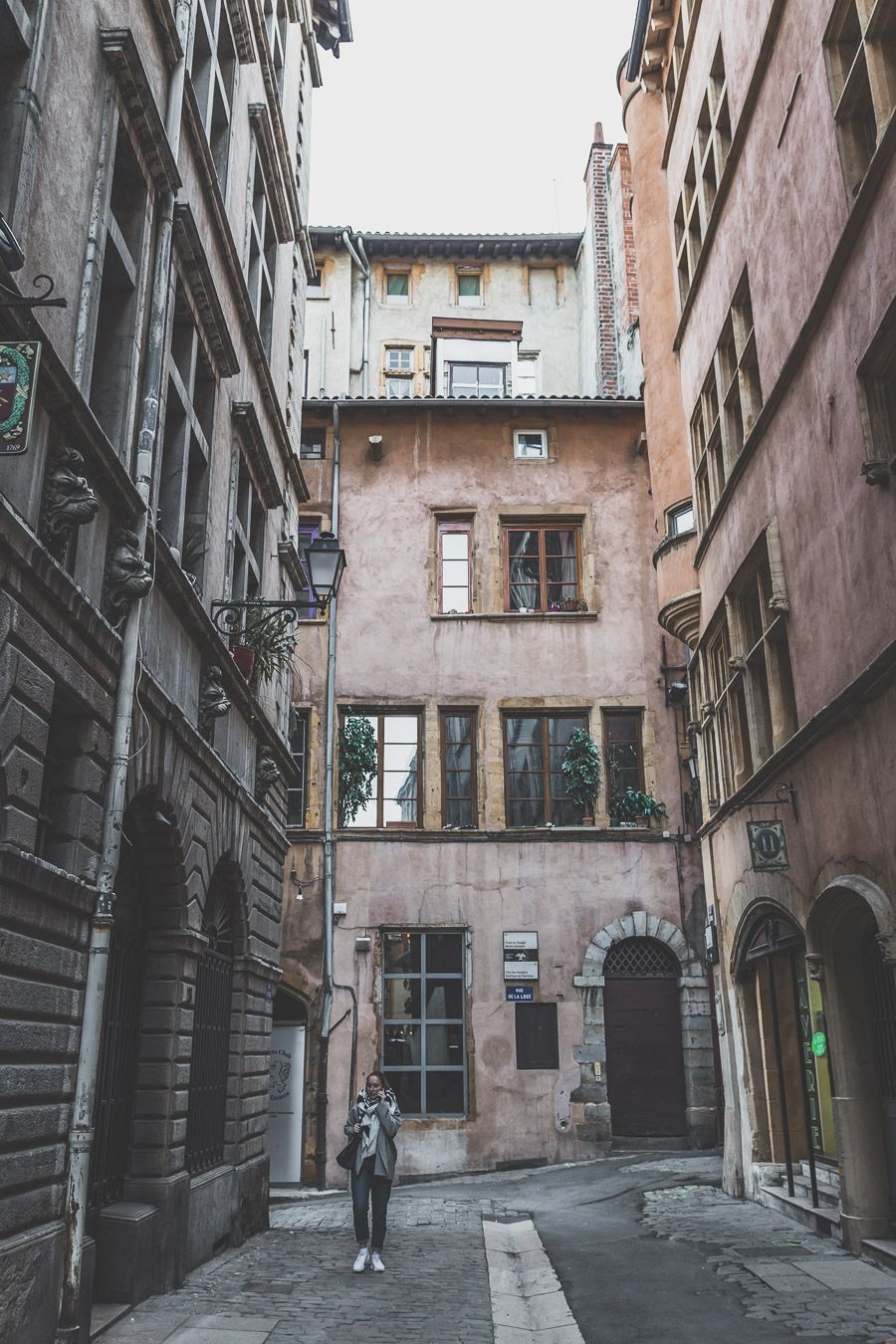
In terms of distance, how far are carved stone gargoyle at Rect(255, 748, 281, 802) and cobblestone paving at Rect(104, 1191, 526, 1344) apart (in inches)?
176

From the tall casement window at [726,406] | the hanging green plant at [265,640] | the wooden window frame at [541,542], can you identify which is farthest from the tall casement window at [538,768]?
the hanging green plant at [265,640]

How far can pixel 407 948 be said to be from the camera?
19.9m

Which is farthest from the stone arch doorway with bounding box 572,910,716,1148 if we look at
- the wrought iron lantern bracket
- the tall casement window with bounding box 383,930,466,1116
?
the wrought iron lantern bracket

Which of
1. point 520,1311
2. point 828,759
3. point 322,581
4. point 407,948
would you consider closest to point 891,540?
point 828,759

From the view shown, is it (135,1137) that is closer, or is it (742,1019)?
(135,1137)

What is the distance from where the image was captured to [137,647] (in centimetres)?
758

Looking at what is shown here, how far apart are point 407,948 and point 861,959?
1083 cm

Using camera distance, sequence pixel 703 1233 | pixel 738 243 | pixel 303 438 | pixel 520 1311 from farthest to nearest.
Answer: pixel 303 438, pixel 738 243, pixel 703 1233, pixel 520 1311

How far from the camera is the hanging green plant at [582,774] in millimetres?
20594

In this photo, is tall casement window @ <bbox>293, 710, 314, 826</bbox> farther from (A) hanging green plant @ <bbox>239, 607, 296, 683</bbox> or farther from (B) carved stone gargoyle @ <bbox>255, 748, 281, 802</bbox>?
(A) hanging green plant @ <bbox>239, 607, 296, 683</bbox>

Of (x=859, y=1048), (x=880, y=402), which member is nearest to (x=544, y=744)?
(x=859, y=1048)

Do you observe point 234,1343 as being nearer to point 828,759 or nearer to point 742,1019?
point 828,759

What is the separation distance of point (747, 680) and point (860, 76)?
6015mm

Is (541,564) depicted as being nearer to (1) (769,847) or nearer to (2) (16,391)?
(1) (769,847)
